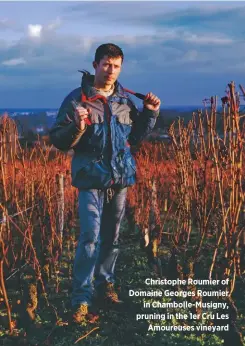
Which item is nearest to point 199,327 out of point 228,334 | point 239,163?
point 228,334

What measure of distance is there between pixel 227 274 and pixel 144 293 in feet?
2.81

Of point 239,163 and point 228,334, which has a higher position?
point 239,163

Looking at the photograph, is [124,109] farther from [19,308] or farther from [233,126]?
[19,308]

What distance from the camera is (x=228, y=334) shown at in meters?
3.29

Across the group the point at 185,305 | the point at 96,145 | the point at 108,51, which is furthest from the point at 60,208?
the point at 108,51

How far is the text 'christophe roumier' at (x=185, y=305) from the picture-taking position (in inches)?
137

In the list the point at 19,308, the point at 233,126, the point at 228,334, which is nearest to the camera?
the point at 233,126

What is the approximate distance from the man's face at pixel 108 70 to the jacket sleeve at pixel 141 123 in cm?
31

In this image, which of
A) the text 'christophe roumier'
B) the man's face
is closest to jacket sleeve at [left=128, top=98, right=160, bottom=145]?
the man's face

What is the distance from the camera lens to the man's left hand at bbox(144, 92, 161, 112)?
3.51 metres

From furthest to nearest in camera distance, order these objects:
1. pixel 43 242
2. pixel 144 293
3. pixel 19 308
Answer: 1. pixel 43 242
2. pixel 144 293
3. pixel 19 308

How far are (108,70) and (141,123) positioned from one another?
0.45 metres

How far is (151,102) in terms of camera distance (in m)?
3.51

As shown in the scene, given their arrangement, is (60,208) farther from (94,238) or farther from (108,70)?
(108,70)
